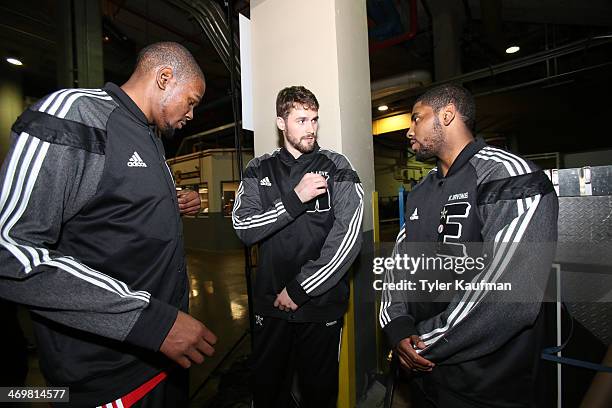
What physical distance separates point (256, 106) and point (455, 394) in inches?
84.4

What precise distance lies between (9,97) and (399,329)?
28.9 feet

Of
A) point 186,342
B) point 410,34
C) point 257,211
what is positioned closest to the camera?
point 186,342

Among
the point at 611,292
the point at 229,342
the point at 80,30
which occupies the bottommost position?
the point at 229,342

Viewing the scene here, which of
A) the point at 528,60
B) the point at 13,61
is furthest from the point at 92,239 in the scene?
the point at 13,61

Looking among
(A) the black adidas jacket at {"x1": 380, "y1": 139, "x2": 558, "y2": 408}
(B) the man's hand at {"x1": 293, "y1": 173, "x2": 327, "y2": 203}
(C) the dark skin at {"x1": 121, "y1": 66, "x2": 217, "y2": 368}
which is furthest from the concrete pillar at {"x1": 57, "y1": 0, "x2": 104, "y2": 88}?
(A) the black adidas jacket at {"x1": 380, "y1": 139, "x2": 558, "y2": 408}

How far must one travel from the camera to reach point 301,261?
61.8 inches

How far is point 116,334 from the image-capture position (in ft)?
2.56

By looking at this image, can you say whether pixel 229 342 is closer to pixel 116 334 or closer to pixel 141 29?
pixel 116 334

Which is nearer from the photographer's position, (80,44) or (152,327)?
(152,327)

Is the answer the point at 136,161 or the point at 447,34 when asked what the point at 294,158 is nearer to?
the point at 136,161

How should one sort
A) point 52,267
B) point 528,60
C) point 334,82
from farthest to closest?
point 528,60 → point 334,82 → point 52,267

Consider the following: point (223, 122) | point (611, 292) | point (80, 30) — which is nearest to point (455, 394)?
point (611, 292)

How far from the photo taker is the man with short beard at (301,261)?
1.50 m

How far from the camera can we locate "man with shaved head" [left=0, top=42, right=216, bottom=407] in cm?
75
